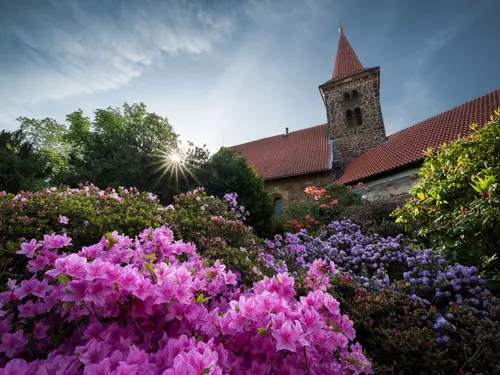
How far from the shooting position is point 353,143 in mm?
18031

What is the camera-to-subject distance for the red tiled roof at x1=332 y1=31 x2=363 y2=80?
772 inches

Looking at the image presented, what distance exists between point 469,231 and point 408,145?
12211 mm

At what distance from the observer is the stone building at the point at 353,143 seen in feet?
41.3

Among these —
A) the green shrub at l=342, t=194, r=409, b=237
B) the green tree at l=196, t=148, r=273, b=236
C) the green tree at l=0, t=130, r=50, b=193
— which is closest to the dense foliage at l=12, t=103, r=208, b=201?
the green tree at l=196, t=148, r=273, b=236

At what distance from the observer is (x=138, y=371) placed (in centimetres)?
86

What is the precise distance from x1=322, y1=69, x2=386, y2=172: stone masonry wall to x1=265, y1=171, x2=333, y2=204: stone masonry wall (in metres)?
1.39

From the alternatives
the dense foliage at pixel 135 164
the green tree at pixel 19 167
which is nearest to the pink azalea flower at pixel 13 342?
the dense foliage at pixel 135 164

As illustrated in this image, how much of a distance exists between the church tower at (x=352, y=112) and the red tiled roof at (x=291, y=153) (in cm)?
105

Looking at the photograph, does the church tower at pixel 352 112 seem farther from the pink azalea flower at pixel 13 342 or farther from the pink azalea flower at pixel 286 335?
the pink azalea flower at pixel 13 342

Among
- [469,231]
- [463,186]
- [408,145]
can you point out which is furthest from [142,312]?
[408,145]

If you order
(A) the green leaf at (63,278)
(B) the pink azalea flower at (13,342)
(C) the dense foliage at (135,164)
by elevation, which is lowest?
(B) the pink azalea flower at (13,342)

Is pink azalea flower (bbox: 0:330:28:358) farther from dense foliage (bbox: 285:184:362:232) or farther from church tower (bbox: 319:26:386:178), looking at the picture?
church tower (bbox: 319:26:386:178)

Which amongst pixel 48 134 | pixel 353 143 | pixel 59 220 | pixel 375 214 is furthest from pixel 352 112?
pixel 48 134

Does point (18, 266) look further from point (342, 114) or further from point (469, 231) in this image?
point (342, 114)
